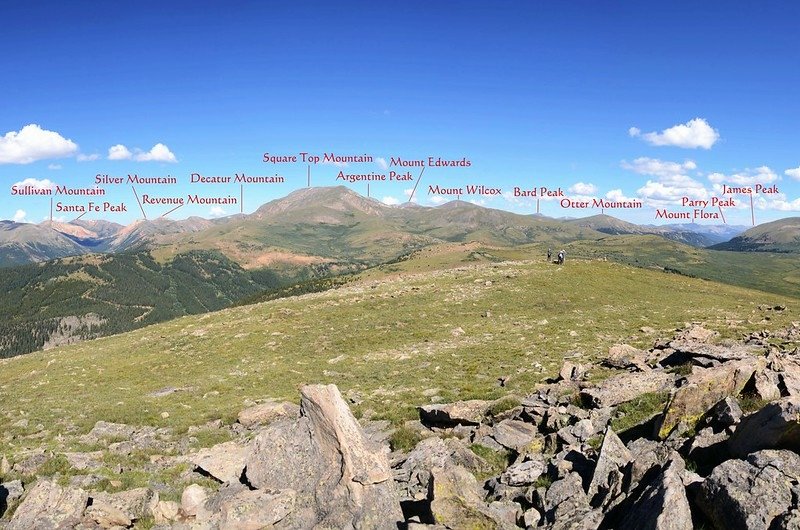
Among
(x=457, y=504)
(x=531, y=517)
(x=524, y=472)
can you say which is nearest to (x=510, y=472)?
(x=524, y=472)

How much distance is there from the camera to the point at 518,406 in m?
21.0

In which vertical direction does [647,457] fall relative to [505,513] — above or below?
above

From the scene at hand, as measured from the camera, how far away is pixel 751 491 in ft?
30.4

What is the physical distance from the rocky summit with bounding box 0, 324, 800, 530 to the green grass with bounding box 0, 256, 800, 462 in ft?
22.7

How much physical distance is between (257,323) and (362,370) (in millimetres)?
21088

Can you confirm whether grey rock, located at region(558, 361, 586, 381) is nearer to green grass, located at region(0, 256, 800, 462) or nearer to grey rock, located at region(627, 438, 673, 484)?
Answer: green grass, located at region(0, 256, 800, 462)

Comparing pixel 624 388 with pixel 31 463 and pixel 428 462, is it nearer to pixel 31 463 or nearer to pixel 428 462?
pixel 428 462

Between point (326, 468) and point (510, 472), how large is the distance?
560cm

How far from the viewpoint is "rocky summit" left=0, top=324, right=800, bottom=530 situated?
9.87 meters

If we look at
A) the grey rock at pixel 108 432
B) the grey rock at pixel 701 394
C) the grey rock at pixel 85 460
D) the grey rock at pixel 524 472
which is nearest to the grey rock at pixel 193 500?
the grey rock at pixel 85 460

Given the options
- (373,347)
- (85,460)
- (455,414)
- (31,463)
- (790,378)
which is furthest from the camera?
(373,347)

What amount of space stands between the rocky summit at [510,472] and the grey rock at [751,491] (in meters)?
0.02

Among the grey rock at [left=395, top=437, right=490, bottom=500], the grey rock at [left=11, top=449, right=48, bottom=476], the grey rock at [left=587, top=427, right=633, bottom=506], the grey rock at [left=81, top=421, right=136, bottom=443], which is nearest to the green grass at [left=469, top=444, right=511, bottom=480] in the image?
the grey rock at [left=395, top=437, right=490, bottom=500]

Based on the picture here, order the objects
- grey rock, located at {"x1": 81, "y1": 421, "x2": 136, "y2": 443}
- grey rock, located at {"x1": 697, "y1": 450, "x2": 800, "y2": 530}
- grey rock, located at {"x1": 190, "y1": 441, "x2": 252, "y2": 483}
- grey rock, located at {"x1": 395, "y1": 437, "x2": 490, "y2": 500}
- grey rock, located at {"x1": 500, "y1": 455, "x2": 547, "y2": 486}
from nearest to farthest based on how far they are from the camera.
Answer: grey rock, located at {"x1": 697, "y1": 450, "x2": 800, "y2": 530}
grey rock, located at {"x1": 500, "y1": 455, "x2": 547, "y2": 486}
grey rock, located at {"x1": 395, "y1": 437, "x2": 490, "y2": 500}
grey rock, located at {"x1": 190, "y1": 441, "x2": 252, "y2": 483}
grey rock, located at {"x1": 81, "y1": 421, "x2": 136, "y2": 443}
